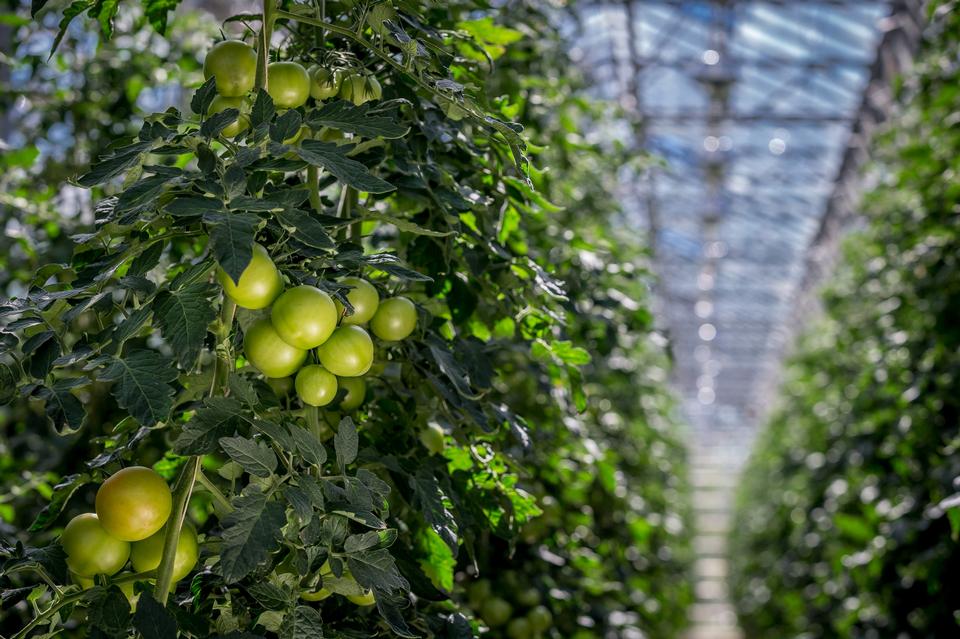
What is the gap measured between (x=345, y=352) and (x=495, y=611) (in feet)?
2.61

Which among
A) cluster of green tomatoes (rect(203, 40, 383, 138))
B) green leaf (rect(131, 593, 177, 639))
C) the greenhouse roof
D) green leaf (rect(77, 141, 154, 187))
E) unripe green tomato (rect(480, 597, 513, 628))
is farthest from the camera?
the greenhouse roof

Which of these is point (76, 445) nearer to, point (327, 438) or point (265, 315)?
point (327, 438)

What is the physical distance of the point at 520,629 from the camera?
1.52 m

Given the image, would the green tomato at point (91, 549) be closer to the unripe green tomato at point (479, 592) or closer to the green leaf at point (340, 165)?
the green leaf at point (340, 165)

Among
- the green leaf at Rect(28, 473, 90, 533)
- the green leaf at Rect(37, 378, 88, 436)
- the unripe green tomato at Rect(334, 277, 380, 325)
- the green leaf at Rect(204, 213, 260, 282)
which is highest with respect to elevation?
the green leaf at Rect(204, 213, 260, 282)

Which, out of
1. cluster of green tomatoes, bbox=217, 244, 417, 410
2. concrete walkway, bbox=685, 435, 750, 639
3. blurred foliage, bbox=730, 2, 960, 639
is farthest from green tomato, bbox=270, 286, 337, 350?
concrete walkway, bbox=685, 435, 750, 639

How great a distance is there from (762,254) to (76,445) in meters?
14.2

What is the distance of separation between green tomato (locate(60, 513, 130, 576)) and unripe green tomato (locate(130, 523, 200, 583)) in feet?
0.07

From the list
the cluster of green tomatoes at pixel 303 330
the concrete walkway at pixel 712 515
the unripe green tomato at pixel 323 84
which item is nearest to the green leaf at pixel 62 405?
the cluster of green tomatoes at pixel 303 330

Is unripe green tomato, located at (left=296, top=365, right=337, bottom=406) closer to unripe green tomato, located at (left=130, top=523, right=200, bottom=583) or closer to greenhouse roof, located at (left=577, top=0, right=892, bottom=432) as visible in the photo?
unripe green tomato, located at (left=130, top=523, right=200, bottom=583)

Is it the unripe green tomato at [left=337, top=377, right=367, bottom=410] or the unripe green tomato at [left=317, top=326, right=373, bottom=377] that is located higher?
the unripe green tomato at [left=317, top=326, right=373, bottom=377]

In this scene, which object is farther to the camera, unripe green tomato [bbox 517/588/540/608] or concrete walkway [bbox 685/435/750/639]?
concrete walkway [bbox 685/435/750/639]

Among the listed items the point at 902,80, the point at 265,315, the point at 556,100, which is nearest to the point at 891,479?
the point at 902,80

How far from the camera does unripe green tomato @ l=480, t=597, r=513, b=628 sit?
1.50 m
